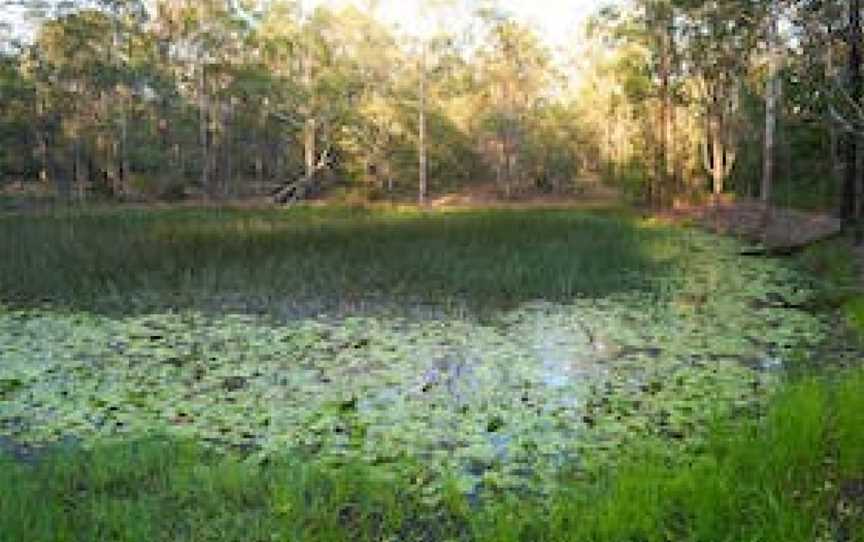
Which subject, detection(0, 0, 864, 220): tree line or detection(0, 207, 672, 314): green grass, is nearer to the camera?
detection(0, 207, 672, 314): green grass

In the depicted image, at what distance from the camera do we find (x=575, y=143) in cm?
6544

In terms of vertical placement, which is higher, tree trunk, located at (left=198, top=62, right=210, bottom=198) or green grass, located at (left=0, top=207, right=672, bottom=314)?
tree trunk, located at (left=198, top=62, right=210, bottom=198)

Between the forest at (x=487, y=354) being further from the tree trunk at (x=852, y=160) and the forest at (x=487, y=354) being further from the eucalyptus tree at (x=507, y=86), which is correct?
the eucalyptus tree at (x=507, y=86)

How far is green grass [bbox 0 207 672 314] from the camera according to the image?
15.6m

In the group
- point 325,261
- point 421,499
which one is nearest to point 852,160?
point 325,261

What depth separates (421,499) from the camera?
600 centimetres

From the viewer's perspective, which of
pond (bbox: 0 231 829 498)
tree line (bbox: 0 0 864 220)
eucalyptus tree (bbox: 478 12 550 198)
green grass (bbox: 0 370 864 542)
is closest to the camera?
green grass (bbox: 0 370 864 542)

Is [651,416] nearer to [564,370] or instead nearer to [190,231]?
[564,370]

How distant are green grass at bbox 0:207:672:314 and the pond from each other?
1966mm

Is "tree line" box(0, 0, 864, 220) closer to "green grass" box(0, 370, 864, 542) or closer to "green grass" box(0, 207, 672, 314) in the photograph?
"green grass" box(0, 207, 672, 314)

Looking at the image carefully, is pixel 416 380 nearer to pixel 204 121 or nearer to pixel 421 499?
pixel 421 499

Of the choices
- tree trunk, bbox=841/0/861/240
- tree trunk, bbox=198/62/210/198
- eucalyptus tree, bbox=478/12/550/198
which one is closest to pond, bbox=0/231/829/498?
tree trunk, bbox=841/0/861/240

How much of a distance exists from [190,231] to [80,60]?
29.7 metres

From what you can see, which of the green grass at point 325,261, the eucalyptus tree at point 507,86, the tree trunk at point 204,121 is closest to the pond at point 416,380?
the green grass at point 325,261
